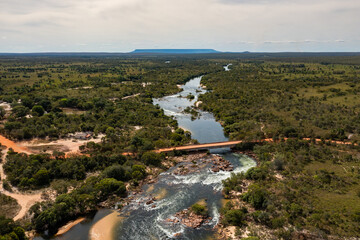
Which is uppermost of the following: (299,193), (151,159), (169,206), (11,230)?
(151,159)

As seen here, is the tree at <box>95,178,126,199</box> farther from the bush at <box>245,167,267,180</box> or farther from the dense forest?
the bush at <box>245,167,267,180</box>

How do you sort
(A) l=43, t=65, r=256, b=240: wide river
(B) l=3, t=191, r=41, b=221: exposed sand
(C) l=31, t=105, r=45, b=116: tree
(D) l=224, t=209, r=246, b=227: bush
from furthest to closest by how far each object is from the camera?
(C) l=31, t=105, r=45, b=116: tree → (B) l=3, t=191, r=41, b=221: exposed sand → (D) l=224, t=209, r=246, b=227: bush → (A) l=43, t=65, r=256, b=240: wide river

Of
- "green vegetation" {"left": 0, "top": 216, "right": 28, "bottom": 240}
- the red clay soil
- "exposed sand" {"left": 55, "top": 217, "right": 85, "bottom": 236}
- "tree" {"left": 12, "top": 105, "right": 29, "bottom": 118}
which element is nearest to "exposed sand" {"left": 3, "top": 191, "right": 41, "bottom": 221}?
"green vegetation" {"left": 0, "top": 216, "right": 28, "bottom": 240}

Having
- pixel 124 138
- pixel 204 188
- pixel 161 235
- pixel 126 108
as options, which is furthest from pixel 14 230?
pixel 126 108

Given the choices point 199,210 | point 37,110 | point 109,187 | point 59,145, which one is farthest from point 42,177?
point 37,110

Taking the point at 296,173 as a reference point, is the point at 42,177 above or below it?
above

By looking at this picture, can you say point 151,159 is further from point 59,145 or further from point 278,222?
point 278,222

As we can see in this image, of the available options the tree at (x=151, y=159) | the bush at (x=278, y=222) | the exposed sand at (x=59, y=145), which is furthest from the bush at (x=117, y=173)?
the bush at (x=278, y=222)

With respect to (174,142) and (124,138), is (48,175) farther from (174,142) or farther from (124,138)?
(174,142)

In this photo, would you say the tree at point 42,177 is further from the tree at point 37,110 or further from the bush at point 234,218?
the tree at point 37,110
